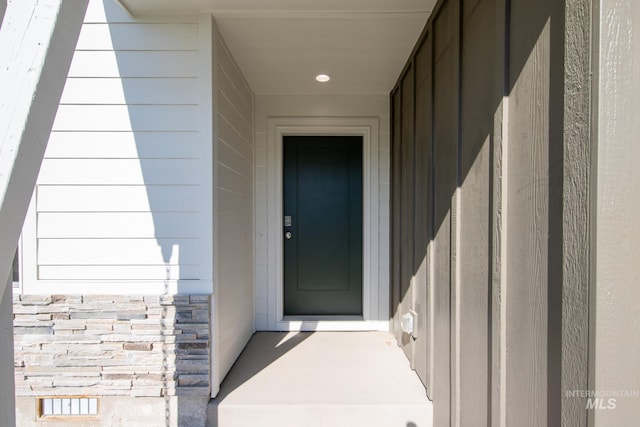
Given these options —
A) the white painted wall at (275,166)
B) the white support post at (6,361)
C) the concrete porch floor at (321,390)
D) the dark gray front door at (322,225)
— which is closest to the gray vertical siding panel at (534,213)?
the concrete porch floor at (321,390)

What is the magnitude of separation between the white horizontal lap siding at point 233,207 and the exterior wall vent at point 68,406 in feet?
2.41

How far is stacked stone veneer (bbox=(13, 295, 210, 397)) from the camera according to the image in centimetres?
183

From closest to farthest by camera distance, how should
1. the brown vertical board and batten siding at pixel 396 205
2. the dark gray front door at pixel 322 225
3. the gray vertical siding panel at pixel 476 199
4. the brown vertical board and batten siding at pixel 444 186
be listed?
the gray vertical siding panel at pixel 476 199
the brown vertical board and batten siding at pixel 444 186
the brown vertical board and batten siding at pixel 396 205
the dark gray front door at pixel 322 225

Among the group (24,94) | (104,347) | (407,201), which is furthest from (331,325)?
(24,94)

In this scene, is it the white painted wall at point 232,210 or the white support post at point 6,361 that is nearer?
the white support post at point 6,361

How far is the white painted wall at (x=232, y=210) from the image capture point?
1.97 m

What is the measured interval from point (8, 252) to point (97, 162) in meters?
1.46

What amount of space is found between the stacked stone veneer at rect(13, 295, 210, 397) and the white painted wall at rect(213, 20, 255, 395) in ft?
0.75

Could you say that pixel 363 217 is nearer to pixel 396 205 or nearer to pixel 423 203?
pixel 396 205

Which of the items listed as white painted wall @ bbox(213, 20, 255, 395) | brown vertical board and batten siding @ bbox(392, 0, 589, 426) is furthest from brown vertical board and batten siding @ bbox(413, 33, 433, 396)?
white painted wall @ bbox(213, 20, 255, 395)

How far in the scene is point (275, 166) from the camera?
303cm

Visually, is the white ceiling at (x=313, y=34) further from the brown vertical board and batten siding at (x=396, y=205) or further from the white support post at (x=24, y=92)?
the white support post at (x=24, y=92)

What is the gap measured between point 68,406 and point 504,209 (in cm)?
250

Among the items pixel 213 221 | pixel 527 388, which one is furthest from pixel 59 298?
pixel 527 388
